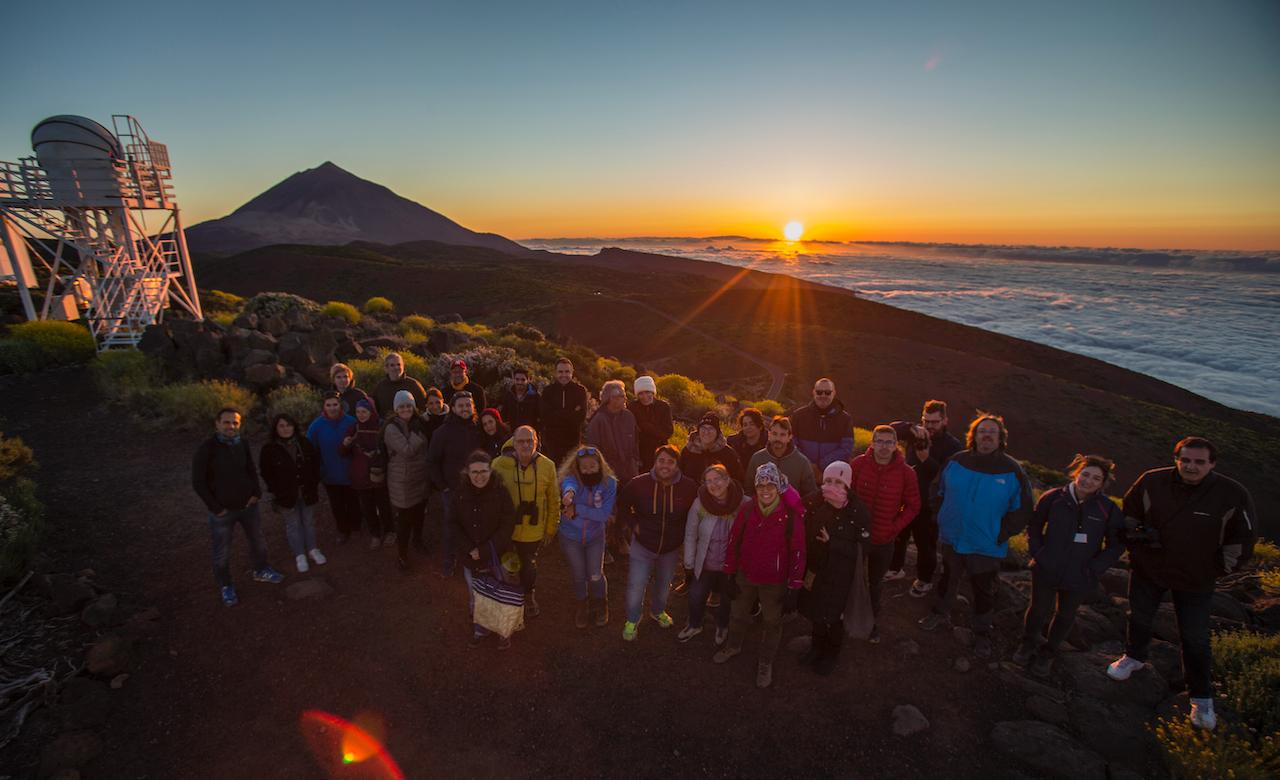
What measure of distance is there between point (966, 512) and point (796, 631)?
2019 mm

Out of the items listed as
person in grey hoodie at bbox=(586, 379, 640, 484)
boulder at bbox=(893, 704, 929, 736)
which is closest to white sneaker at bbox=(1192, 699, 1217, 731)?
boulder at bbox=(893, 704, 929, 736)

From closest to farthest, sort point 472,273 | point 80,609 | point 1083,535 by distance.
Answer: point 1083,535, point 80,609, point 472,273

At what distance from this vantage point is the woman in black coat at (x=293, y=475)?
5.39 meters

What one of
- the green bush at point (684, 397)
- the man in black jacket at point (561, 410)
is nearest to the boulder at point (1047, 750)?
the man in black jacket at point (561, 410)

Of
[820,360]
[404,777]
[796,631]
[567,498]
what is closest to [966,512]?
[796,631]

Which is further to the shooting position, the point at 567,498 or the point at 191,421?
the point at 191,421

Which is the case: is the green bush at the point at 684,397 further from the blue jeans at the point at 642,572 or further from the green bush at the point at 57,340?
the green bush at the point at 57,340

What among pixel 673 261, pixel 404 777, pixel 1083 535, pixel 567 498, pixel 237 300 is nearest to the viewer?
pixel 404 777

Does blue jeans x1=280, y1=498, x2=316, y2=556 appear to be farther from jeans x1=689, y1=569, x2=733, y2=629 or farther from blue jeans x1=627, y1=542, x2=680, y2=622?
jeans x1=689, y1=569, x2=733, y2=629

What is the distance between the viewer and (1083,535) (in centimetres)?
438

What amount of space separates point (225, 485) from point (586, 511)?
3.51 m

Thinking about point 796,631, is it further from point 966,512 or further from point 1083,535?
point 1083,535

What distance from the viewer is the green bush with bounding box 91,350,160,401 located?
10.1 metres

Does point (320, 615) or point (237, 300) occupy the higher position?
point (237, 300)
